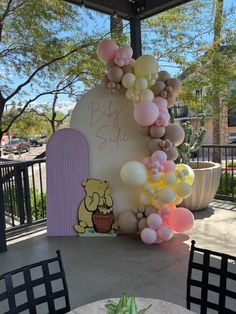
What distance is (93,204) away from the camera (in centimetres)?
371

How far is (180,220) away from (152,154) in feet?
2.63

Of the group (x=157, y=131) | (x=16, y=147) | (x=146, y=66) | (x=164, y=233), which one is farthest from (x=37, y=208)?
(x=16, y=147)

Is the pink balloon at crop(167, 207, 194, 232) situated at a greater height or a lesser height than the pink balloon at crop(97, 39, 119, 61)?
lesser

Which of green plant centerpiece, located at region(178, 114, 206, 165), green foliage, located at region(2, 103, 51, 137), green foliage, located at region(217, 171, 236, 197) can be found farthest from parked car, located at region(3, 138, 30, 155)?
green plant centerpiece, located at region(178, 114, 206, 165)

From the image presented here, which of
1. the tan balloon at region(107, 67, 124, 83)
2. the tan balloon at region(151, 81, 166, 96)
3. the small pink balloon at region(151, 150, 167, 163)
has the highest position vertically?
the tan balloon at region(107, 67, 124, 83)

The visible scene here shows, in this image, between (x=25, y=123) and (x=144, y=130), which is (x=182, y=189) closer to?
(x=144, y=130)

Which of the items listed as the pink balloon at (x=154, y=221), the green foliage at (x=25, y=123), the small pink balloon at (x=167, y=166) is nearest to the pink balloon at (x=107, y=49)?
the small pink balloon at (x=167, y=166)

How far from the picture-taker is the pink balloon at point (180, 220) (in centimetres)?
338

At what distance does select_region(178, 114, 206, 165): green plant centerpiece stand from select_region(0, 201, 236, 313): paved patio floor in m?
0.93

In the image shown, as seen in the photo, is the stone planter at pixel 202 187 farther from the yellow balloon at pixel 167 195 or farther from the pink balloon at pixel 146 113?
the pink balloon at pixel 146 113

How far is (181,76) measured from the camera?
675cm

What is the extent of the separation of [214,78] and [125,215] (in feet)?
14.0

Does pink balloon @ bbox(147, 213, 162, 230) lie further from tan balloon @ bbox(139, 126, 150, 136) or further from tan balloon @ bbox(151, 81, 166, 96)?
tan balloon @ bbox(151, 81, 166, 96)

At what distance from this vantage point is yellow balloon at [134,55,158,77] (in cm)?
328
